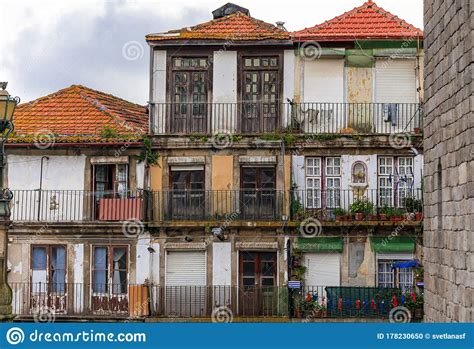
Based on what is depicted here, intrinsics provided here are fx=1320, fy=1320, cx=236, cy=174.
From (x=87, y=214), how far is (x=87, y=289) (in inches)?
69.5

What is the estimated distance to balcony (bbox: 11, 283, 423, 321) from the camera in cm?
2973

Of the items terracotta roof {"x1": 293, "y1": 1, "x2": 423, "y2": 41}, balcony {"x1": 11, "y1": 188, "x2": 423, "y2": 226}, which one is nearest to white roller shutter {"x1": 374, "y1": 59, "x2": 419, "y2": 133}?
terracotta roof {"x1": 293, "y1": 1, "x2": 423, "y2": 41}

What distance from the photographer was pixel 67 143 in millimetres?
30984

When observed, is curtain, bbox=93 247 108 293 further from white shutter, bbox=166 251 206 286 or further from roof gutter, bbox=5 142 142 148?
roof gutter, bbox=5 142 142 148

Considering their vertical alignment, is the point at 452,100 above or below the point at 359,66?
below

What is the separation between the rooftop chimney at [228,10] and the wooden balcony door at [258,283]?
264 inches

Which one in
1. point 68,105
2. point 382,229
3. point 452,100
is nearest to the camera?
point 452,100

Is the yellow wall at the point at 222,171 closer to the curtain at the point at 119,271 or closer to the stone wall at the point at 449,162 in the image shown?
the curtain at the point at 119,271

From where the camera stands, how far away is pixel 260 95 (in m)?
30.8

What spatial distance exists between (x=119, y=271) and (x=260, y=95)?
5284mm

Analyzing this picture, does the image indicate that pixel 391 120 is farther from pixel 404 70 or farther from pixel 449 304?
pixel 449 304

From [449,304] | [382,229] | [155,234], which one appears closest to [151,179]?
[155,234]

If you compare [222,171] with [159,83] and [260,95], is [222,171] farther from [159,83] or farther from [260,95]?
[159,83]

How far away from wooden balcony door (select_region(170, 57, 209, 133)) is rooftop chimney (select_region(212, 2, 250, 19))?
3.18m
